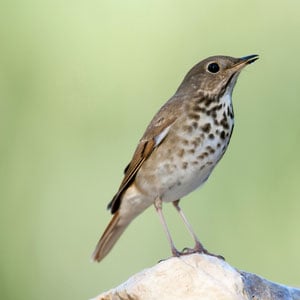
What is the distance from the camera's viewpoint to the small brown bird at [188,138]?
6.59 m

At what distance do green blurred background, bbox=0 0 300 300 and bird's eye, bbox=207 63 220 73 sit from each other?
4.81 ft

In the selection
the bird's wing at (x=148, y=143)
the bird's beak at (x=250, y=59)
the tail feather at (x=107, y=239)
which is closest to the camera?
the bird's beak at (x=250, y=59)

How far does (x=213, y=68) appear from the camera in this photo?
6891 millimetres

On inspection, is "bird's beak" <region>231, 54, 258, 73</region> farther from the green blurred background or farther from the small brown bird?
the green blurred background

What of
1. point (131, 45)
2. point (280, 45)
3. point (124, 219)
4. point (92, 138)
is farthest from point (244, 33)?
point (124, 219)

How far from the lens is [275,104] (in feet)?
27.6

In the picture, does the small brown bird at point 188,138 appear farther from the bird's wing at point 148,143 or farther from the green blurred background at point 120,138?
the green blurred background at point 120,138

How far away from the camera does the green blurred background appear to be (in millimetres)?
8312

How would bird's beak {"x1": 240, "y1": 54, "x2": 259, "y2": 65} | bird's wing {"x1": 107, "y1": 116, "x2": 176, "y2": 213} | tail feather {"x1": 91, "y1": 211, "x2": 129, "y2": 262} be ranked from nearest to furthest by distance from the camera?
bird's beak {"x1": 240, "y1": 54, "x2": 259, "y2": 65} → bird's wing {"x1": 107, "y1": 116, "x2": 176, "y2": 213} → tail feather {"x1": 91, "y1": 211, "x2": 129, "y2": 262}

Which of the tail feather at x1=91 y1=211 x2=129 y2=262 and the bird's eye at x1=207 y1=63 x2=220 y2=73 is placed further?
the tail feather at x1=91 y1=211 x2=129 y2=262

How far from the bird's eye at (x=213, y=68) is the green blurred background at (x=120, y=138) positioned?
147 cm

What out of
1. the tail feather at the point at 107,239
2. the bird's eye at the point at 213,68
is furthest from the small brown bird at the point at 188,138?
the tail feather at the point at 107,239

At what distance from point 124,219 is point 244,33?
235cm

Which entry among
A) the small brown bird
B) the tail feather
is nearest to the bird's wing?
the small brown bird
